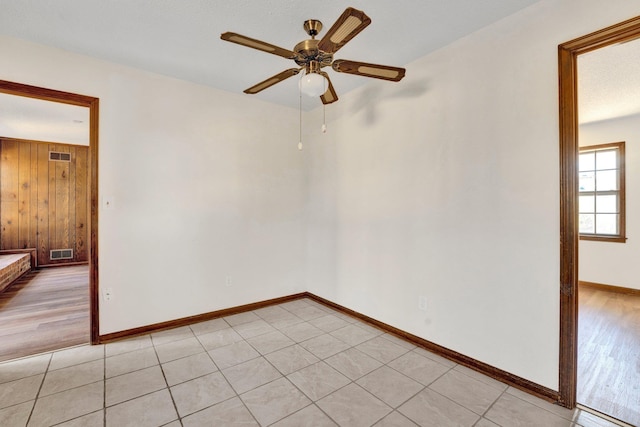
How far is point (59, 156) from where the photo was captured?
225 inches

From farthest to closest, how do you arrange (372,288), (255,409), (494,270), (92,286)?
(372,288) < (92,286) < (494,270) < (255,409)

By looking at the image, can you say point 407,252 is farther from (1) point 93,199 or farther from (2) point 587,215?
(2) point 587,215

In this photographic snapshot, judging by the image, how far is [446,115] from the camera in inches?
92.8

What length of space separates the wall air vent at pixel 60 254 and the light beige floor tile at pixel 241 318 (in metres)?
4.86

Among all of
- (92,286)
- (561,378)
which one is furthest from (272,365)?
(561,378)

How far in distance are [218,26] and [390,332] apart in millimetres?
2997

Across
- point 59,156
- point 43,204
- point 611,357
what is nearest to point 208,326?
point 611,357

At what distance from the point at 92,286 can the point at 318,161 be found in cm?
270

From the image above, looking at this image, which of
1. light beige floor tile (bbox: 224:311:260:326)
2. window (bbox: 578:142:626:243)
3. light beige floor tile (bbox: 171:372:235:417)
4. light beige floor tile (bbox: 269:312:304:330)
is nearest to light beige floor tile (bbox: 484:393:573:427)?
light beige floor tile (bbox: 171:372:235:417)

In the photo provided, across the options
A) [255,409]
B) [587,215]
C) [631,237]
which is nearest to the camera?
[255,409]

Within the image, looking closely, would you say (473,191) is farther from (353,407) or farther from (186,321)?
(186,321)

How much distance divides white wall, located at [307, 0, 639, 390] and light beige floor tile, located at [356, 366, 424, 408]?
0.56 m

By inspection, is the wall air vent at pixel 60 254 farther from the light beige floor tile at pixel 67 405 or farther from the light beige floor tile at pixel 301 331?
the light beige floor tile at pixel 301 331

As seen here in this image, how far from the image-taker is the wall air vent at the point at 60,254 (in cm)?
567
